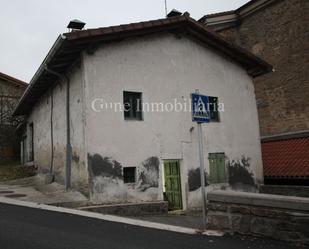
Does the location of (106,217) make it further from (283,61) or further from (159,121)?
(283,61)

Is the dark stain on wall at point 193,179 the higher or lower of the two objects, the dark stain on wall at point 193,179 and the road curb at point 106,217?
the higher

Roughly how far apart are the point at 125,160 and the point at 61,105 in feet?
11.4

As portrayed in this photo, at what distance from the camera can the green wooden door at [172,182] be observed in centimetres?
1198

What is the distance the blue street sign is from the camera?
715 cm

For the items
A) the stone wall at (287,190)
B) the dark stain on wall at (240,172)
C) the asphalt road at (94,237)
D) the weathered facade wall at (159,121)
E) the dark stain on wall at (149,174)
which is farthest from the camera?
the dark stain on wall at (240,172)

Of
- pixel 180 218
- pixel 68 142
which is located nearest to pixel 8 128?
pixel 68 142

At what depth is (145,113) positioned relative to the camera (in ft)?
37.4

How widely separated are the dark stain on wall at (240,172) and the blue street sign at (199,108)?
21.0ft

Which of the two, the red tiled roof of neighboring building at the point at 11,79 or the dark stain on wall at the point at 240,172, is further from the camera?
the red tiled roof of neighboring building at the point at 11,79

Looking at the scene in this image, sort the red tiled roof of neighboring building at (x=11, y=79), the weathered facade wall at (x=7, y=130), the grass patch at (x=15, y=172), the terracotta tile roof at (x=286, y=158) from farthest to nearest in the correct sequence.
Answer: the red tiled roof of neighboring building at (x=11, y=79)
the weathered facade wall at (x=7, y=130)
the grass patch at (x=15, y=172)
the terracotta tile roof at (x=286, y=158)

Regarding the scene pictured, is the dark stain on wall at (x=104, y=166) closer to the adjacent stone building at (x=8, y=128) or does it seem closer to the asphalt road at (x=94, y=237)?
the asphalt road at (x=94, y=237)

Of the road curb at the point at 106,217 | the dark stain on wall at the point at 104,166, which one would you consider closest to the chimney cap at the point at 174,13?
the dark stain on wall at the point at 104,166

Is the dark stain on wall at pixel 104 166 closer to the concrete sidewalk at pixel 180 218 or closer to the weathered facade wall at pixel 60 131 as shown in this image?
the weathered facade wall at pixel 60 131

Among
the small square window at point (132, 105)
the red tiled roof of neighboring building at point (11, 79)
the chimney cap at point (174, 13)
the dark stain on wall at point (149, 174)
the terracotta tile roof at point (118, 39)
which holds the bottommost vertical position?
the dark stain on wall at point (149, 174)
